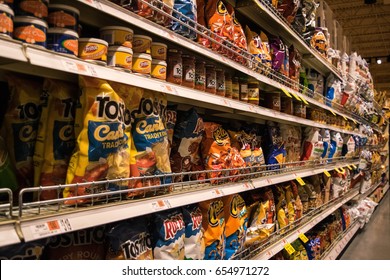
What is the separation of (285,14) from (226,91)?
3.14 feet

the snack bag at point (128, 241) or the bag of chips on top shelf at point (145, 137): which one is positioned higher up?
the bag of chips on top shelf at point (145, 137)

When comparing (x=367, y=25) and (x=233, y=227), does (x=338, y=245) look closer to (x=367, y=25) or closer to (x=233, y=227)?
(x=233, y=227)

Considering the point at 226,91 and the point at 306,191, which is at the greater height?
the point at 226,91

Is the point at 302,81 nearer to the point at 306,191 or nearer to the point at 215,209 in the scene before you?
the point at 306,191

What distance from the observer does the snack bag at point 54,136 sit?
930 mm

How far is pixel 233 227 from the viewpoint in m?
1.62

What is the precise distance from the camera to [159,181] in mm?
1165

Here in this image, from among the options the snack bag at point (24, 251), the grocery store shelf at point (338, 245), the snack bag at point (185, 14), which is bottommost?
the grocery store shelf at point (338, 245)

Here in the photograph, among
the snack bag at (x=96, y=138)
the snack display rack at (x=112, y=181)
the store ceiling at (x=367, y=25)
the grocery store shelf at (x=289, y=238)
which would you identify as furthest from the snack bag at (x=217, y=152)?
the store ceiling at (x=367, y=25)

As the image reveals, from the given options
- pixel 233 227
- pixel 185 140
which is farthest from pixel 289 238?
pixel 185 140

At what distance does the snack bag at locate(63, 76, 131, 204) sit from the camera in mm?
910

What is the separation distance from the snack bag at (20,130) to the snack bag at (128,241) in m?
0.30

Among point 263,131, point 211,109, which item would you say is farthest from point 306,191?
point 211,109

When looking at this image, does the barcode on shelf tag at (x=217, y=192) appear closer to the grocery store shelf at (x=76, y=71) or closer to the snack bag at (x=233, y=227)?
the snack bag at (x=233, y=227)
